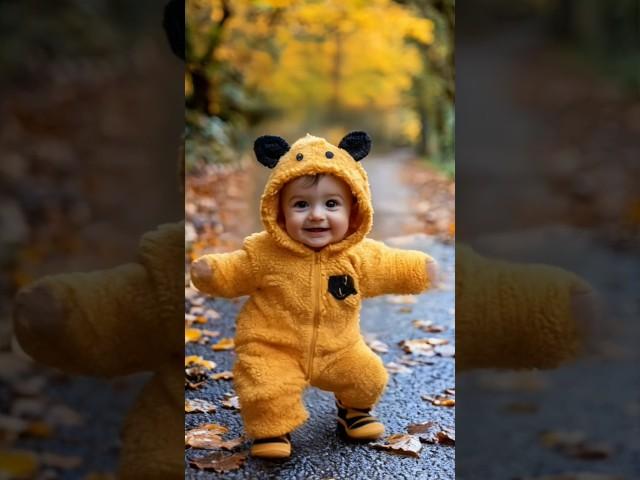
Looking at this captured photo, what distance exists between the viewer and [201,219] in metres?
4.47

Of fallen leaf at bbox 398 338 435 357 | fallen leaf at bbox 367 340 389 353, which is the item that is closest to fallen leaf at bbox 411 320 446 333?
fallen leaf at bbox 398 338 435 357

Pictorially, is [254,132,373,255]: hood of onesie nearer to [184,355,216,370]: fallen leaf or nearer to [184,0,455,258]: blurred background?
[184,355,216,370]: fallen leaf

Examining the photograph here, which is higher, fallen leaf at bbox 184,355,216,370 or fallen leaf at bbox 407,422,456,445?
fallen leaf at bbox 184,355,216,370

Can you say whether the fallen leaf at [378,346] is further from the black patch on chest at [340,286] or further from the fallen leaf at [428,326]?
the black patch on chest at [340,286]

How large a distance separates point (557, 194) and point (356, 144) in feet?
2.76

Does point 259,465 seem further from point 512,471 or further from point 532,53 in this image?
point 532,53

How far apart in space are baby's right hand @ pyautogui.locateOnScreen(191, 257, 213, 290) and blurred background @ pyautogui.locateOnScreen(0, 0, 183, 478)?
2.33ft

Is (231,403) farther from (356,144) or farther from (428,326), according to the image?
(428,326)

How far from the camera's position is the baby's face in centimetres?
184

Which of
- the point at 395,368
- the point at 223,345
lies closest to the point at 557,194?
the point at 395,368

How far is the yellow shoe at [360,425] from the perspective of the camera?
2.01m

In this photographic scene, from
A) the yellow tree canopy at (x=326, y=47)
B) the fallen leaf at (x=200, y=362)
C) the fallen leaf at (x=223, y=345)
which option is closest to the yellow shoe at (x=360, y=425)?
the fallen leaf at (x=200, y=362)

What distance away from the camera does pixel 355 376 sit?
1925 millimetres

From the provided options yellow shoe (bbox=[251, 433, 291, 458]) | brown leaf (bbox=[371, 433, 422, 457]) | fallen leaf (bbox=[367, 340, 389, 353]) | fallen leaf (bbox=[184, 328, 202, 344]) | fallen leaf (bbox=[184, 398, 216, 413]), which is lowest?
brown leaf (bbox=[371, 433, 422, 457])
